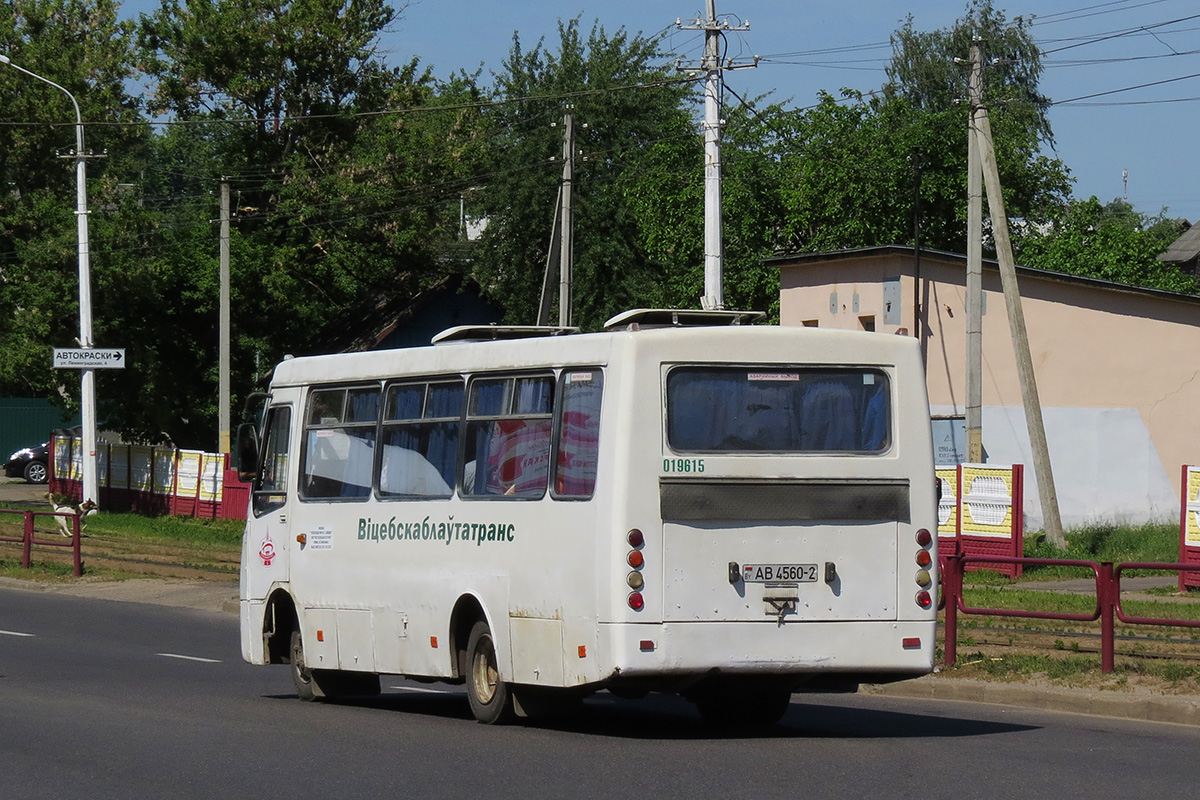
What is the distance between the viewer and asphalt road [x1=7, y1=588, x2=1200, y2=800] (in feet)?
28.3

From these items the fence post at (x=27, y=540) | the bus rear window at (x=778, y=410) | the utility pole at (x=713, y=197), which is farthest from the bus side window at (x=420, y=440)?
the fence post at (x=27, y=540)

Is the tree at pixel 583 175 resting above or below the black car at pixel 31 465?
above

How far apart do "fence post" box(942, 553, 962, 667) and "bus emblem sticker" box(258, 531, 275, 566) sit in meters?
5.87

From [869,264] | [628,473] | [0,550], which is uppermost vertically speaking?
[869,264]

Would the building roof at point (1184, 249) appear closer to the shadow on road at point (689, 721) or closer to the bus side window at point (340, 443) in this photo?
the shadow on road at point (689, 721)

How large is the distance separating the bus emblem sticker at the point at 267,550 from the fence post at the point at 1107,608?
6844 millimetres

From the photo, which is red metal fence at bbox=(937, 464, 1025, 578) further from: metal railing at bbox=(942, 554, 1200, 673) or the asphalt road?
the asphalt road

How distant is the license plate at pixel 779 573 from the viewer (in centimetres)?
1062

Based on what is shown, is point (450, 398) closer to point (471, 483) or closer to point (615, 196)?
point (471, 483)

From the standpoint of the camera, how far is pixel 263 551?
1459 centimetres

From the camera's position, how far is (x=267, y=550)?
14523 millimetres

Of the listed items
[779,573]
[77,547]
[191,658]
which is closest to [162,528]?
[77,547]

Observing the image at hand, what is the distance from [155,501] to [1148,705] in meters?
36.4

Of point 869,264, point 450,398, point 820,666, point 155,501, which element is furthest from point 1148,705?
point 155,501
